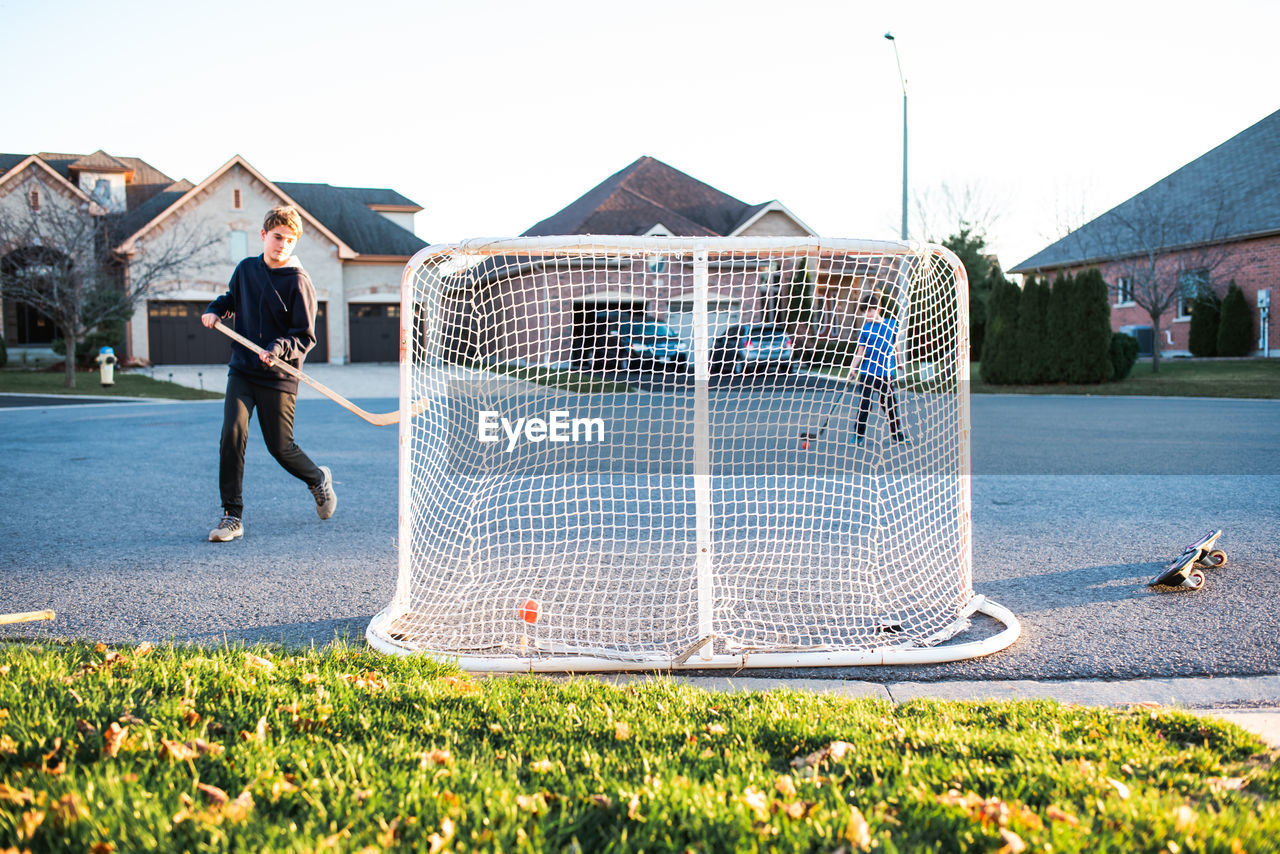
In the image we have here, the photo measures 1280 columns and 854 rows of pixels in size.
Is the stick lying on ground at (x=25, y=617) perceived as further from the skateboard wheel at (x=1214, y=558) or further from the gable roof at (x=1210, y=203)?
the gable roof at (x=1210, y=203)

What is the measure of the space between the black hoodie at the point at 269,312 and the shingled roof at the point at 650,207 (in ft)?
91.2

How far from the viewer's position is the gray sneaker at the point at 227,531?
631 cm

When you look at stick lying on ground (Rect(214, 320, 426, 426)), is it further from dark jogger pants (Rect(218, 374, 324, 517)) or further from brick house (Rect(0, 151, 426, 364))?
brick house (Rect(0, 151, 426, 364))

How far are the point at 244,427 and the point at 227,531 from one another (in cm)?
78

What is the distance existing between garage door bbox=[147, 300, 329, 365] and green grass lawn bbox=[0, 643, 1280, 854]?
117 feet

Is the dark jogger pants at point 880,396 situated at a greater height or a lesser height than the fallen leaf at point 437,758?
greater

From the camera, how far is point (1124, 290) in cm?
3031

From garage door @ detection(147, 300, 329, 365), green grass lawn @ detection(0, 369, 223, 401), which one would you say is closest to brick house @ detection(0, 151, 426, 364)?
garage door @ detection(147, 300, 329, 365)

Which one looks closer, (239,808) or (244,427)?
(239,808)

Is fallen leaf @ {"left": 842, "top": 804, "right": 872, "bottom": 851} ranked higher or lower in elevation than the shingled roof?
lower

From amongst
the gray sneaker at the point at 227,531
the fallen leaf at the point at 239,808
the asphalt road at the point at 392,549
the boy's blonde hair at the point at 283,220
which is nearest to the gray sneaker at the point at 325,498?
the asphalt road at the point at 392,549

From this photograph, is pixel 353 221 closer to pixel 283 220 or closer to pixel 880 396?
pixel 880 396

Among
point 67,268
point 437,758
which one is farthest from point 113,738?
point 67,268

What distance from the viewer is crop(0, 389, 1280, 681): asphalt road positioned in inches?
168
